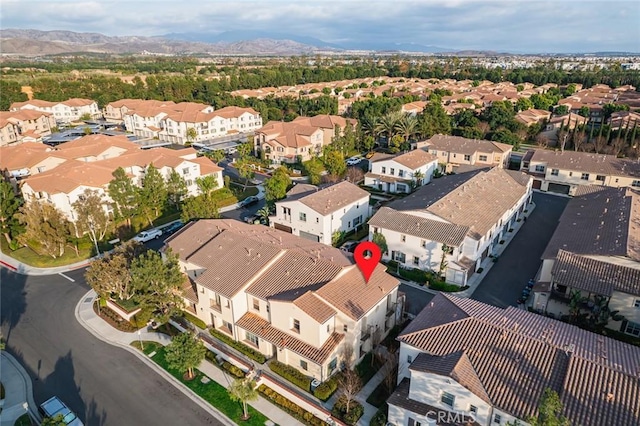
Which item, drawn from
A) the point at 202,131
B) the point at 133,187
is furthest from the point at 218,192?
the point at 202,131

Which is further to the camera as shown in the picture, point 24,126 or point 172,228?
point 24,126

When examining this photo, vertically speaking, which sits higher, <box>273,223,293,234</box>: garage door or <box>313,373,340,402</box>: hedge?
<box>273,223,293,234</box>: garage door

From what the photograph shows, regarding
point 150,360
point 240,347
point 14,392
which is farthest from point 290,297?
point 14,392

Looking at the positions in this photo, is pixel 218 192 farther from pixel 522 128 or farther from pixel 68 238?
pixel 522 128

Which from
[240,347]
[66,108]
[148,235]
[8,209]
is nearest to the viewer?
[240,347]

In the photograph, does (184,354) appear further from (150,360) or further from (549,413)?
(549,413)

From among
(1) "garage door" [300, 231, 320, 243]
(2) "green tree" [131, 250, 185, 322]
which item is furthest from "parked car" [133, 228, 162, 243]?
(1) "garage door" [300, 231, 320, 243]

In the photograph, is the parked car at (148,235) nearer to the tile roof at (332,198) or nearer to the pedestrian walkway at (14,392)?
the tile roof at (332,198)

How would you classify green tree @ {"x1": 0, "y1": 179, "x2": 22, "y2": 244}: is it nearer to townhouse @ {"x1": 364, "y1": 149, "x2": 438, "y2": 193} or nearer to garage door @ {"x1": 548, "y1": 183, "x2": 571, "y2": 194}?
townhouse @ {"x1": 364, "y1": 149, "x2": 438, "y2": 193}
